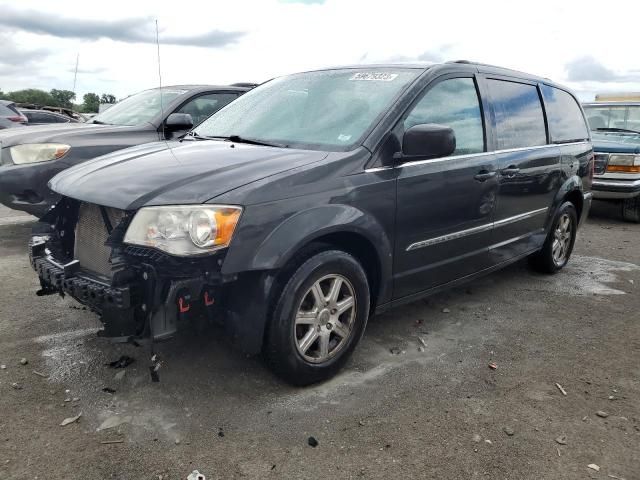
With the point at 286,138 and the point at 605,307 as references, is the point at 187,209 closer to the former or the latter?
the point at 286,138

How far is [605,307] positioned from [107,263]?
3.89 meters

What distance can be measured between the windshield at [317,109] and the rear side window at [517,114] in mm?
983

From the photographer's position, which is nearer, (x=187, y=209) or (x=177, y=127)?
(x=187, y=209)

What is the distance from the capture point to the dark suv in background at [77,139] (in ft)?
17.9

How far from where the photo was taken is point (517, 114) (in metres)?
4.60

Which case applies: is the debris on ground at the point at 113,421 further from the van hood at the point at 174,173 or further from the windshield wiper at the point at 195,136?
the windshield wiper at the point at 195,136

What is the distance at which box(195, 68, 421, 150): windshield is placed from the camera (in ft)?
11.2

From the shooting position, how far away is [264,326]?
2.83 metres

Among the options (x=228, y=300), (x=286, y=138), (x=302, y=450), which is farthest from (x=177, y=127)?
(x=302, y=450)

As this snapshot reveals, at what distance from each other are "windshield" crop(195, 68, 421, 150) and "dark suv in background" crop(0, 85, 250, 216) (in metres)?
1.44

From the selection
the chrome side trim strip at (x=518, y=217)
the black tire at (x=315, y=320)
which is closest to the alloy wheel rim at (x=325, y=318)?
the black tire at (x=315, y=320)

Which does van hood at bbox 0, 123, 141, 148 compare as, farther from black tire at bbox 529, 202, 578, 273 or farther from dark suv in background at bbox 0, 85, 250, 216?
black tire at bbox 529, 202, 578, 273

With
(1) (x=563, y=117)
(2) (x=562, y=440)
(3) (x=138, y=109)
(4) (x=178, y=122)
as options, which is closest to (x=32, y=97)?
(3) (x=138, y=109)

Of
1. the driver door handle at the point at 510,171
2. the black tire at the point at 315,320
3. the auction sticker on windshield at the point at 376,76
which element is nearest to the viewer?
the black tire at the point at 315,320
